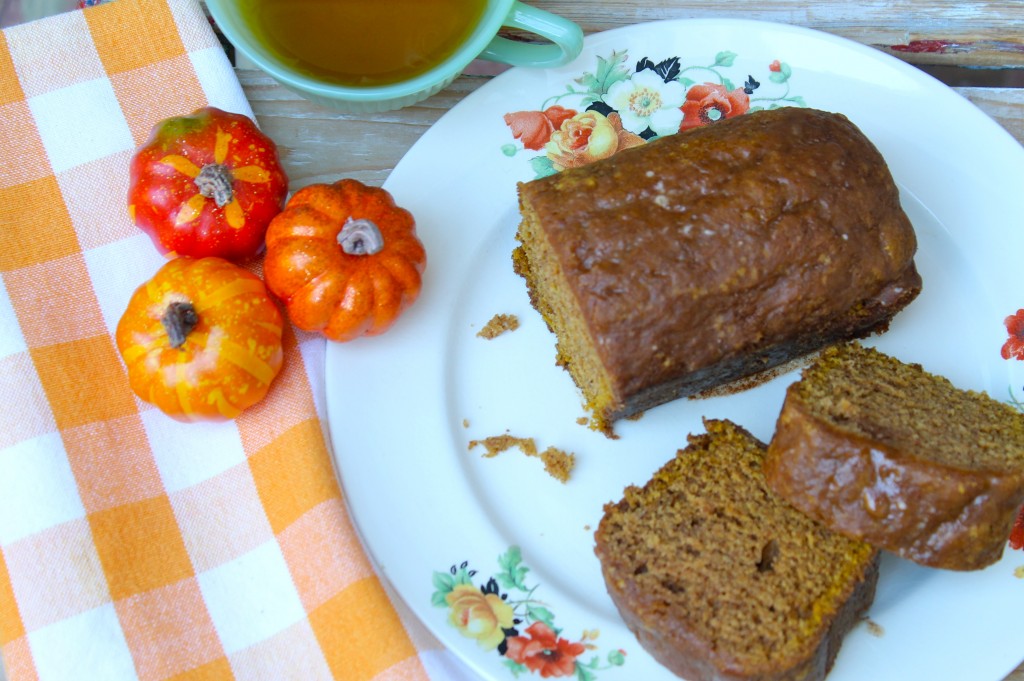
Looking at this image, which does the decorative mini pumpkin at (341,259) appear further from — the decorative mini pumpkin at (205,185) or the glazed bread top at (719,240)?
the glazed bread top at (719,240)

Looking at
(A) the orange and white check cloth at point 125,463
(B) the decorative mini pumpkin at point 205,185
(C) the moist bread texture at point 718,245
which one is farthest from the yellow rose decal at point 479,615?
(B) the decorative mini pumpkin at point 205,185

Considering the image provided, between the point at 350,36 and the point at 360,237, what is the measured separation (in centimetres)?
65

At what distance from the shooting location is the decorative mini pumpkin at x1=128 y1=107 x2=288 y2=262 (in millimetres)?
2549

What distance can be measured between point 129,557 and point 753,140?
208 cm

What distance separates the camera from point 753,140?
242cm

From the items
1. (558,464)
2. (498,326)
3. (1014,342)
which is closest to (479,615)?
(558,464)

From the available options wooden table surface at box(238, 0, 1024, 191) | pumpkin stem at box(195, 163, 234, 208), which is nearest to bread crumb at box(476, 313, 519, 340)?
wooden table surface at box(238, 0, 1024, 191)

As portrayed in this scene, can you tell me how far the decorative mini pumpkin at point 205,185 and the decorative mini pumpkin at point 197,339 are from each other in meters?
0.11

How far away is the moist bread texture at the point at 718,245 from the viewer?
230 centimetres

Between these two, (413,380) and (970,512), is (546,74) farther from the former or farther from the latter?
(970,512)

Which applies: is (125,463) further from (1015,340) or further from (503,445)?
(1015,340)

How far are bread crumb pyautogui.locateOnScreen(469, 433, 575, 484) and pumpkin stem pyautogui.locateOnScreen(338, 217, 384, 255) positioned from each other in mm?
659

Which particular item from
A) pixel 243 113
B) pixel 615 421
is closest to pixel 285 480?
pixel 615 421

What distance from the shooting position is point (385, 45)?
2.66 meters
